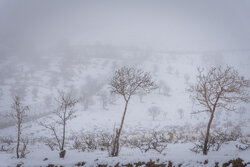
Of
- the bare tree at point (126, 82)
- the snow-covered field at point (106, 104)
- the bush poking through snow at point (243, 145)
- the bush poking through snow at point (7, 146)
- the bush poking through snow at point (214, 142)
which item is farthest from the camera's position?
the snow-covered field at point (106, 104)

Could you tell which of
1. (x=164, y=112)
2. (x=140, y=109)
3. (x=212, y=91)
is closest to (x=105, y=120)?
(x=140, y=109)

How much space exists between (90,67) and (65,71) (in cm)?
3082

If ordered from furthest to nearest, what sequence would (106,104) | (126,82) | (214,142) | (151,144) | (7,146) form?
(106,104)
(7,146)
(151,144)
(126,82)
(214,142)

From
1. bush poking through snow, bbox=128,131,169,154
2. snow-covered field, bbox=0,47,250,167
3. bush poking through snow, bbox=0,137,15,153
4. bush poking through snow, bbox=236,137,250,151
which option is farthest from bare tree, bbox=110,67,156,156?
bush poking through snow, bbox=0,137,15,153

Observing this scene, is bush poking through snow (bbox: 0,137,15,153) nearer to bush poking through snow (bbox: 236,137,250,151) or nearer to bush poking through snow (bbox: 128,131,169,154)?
bush poking through snow (bbox: 128,131,169,154)

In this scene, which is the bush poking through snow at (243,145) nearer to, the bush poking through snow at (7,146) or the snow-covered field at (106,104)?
the snow-covered field at (106,104)

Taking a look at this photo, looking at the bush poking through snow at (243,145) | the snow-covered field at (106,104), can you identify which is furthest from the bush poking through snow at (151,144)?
the snow-covered field at (106,104)

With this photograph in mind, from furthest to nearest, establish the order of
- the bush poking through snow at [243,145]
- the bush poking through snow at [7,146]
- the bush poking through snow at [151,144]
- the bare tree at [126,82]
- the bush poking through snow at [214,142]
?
the bush poking through snow at [7,146] < the bush poking through snow at [151,144] < the bare tree at [126,82] < the bush poking through snow at [214,142] < the bush poking through snow at [243,145]

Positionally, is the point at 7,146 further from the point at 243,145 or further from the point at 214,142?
the point at 243,145

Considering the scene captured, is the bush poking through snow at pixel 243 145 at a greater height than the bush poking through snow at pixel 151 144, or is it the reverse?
the bush poking through snow at pixel 243 145

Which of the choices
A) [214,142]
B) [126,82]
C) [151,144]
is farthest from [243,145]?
[126,82]

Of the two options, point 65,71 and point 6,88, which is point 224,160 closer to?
point 6,88

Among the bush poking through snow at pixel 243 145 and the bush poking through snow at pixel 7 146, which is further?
the bush poking through snow at pixel 7 146

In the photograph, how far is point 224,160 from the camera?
5434 millimetres
